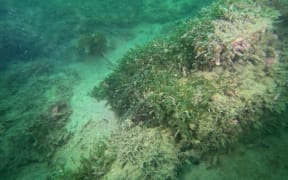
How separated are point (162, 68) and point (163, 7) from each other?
810 centimetres

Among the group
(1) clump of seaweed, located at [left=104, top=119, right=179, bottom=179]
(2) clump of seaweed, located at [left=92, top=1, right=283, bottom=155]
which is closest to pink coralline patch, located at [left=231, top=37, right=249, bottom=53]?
(2) clump of seaweed, located at [left=92, top=1, right=283, bottom=155]

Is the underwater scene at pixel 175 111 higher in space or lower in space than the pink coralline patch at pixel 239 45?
lower

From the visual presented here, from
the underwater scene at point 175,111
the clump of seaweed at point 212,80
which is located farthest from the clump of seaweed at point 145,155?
the clump of seaweed at point 212,80

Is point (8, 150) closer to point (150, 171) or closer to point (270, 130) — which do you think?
point (150, 171)

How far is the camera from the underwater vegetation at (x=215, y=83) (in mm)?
4160

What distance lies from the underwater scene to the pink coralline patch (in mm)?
22

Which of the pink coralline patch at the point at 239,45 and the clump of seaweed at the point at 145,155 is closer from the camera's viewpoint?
the clump of seaweed at the point at 145,155

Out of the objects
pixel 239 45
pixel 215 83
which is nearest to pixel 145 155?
pixel 215 83

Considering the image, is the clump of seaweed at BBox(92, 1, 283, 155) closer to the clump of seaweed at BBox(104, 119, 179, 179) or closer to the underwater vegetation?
the underwater vegetation

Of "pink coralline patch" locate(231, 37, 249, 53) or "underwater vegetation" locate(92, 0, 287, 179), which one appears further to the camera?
"pink coralline patch" locate(231, 37, 249, 53)

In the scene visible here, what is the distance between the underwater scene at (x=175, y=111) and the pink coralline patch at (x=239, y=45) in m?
0.02

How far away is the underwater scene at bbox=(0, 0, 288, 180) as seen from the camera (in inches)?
163

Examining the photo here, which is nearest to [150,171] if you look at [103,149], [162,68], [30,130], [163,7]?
[103,149]

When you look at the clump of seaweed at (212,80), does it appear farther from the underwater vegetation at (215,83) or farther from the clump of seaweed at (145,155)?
the clump of seaweed at (145,155)
